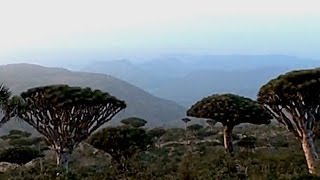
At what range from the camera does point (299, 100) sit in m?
19.9

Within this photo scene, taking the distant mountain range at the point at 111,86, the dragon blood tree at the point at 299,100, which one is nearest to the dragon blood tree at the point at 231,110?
the dragon blood tree at the point at 299,100

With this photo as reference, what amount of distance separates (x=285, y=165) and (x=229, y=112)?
699 centimetres

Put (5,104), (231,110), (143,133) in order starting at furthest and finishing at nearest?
(143,133) < (231,110) < (5,104)

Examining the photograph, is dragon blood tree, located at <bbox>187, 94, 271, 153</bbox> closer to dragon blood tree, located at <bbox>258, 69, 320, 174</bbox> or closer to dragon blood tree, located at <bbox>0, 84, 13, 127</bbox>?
dragon blood tree, located at <bbox>258, 69, 320, 174</bbox>

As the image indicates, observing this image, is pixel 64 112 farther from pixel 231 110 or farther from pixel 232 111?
pixel 232 111

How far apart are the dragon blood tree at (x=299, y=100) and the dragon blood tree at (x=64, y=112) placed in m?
7.01

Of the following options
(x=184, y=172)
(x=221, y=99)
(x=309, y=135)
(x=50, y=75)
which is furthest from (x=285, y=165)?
(x=50, y=75)

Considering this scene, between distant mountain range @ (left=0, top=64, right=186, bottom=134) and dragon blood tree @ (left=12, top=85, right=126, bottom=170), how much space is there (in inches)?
3118

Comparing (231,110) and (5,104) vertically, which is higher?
(5,104)

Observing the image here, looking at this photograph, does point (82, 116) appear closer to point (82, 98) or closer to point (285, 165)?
point (82, 98)

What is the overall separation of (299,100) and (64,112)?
9.44m

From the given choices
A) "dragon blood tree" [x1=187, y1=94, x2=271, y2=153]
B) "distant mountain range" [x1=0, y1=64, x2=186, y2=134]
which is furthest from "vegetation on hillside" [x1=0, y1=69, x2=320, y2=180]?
"distant mountain range" [x1=0, y1=64, x2=186, y2=134]

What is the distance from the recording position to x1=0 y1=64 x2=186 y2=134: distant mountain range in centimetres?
12788

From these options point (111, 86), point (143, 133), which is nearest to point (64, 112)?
point (143, 133)
